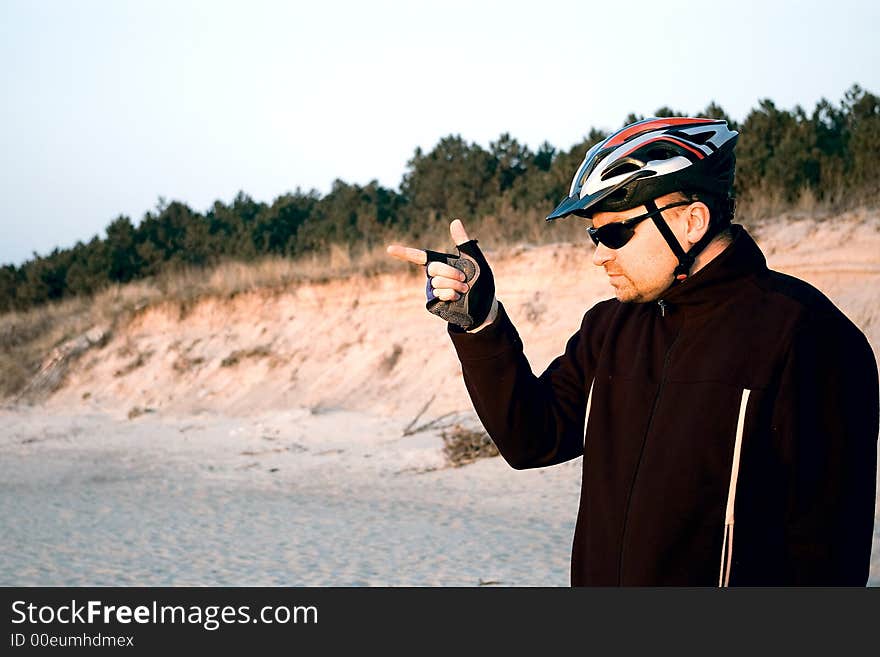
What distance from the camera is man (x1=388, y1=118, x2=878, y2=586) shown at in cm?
218

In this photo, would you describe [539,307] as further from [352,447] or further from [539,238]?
[352,447]

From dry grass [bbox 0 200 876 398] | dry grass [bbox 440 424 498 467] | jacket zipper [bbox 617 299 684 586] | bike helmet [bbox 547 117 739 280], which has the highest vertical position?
dry grass [bbox 0 200 876 398]

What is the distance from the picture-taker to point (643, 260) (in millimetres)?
2512

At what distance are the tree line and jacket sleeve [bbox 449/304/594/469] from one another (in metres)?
11.7

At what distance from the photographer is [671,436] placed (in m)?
2.31

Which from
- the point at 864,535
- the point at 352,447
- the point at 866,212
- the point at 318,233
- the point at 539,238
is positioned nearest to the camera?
the point at 864,535

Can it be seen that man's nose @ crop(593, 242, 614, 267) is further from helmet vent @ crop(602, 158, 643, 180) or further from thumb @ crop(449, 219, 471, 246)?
thumb @ crop(449, 219, 471, 246)

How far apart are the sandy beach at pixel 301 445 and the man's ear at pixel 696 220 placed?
508 centimetres

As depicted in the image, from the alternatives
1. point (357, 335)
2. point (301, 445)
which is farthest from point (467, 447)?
point (357, 335)

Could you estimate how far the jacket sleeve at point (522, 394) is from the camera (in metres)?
2.65

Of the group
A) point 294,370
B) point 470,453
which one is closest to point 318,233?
point 294,370

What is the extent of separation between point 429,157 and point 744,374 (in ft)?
82.2

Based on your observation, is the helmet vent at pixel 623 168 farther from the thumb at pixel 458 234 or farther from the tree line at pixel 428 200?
the tree line at pixel 428 200

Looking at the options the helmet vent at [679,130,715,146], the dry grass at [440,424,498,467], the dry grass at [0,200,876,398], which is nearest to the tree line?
the dry grass at [0,200,876,398]
